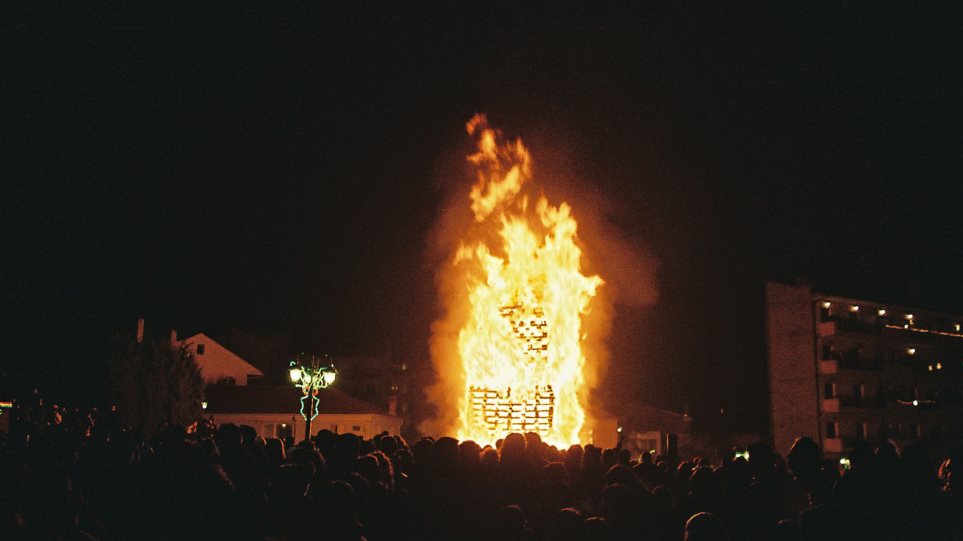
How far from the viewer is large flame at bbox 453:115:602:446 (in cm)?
2288

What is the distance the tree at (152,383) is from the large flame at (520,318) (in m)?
17.4

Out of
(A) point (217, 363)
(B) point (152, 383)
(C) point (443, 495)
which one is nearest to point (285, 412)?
(B) point (152, 383)

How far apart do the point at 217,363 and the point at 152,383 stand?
14191 mm

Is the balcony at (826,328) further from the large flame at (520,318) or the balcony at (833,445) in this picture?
the large flame at (520,318)

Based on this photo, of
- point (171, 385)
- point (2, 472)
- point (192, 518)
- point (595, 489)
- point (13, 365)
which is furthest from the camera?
point (171, 385)

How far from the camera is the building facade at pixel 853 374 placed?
1870 inches

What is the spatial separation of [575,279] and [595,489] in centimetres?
1863

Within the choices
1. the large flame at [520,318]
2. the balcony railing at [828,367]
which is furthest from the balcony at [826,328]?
the large flame at [520,318]

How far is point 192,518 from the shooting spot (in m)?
6.43

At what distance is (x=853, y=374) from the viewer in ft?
158

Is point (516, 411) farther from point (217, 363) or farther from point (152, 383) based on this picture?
point (217, 363)

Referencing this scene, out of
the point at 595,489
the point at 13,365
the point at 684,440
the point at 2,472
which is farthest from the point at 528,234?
the point at 684,440

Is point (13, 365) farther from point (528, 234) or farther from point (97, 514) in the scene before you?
point (97, 514)

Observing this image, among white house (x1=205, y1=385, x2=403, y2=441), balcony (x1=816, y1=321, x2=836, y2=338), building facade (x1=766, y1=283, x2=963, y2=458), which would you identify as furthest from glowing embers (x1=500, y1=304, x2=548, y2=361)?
balcony (x1=816, y1=321, x2=836, y2=338)
